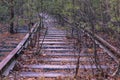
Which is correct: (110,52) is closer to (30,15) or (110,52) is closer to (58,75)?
(58,75)

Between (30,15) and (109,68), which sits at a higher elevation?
(30,15)

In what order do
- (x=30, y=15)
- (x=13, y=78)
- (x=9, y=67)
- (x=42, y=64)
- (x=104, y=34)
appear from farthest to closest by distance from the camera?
1. (x=104, y=34)
2. (x=30, y=15)
3. (x=42, y=64)
4. (x=9, y=67)
5. (x=13, y=78)

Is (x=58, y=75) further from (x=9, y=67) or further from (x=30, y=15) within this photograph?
(x=30, y=15)

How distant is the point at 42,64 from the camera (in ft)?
24.1

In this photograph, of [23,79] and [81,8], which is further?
[81,8]

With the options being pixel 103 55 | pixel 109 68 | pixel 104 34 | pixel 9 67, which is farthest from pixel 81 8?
pixel 104 34

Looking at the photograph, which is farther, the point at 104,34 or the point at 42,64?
the point at 104,34

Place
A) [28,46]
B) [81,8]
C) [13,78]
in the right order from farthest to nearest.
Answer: [28,46] → [81,8] → [13,78]

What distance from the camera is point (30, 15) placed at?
11359 mm

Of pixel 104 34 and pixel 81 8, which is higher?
pixel 81 8

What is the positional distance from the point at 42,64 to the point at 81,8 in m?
1.83

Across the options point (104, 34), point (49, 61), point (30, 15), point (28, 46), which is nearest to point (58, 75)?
point (49, 61)

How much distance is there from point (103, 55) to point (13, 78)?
337 centimetres

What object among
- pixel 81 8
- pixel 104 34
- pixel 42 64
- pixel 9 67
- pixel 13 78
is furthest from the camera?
pixel 104 34
